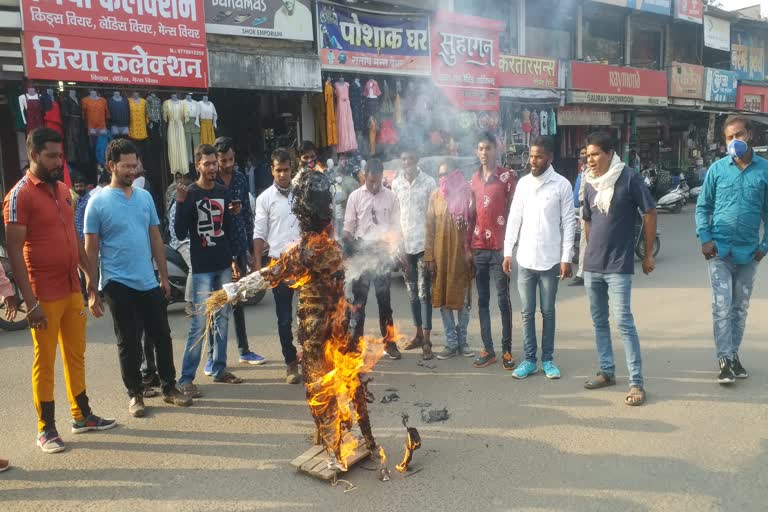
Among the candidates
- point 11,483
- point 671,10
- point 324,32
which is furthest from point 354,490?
point 671,10

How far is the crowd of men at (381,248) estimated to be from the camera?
3.90 metres

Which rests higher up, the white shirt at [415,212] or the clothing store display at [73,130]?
the clothing store display at [73,130]

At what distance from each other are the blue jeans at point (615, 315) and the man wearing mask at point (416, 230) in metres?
1.61

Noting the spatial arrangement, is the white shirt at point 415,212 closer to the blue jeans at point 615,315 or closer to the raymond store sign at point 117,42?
the blue jeans at point 615,315

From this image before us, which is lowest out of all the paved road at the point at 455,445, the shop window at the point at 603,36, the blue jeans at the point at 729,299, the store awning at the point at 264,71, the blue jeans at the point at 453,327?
the paved road at the point at 455,445

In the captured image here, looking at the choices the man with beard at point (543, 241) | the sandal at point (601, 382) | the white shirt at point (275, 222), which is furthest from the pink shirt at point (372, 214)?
the sandal at point (601, 382)

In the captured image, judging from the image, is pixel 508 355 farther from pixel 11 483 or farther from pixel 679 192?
pixel 679 192

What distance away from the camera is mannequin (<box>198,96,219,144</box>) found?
415 inches

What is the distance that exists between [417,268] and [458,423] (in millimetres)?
1995

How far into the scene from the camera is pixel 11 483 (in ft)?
11.4

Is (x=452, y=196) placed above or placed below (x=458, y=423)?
above

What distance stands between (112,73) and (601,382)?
8.51 metres

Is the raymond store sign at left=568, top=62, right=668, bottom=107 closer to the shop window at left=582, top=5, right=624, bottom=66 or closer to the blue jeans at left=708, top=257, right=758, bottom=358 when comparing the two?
the shop window at left=582, top=5, right=624, bottom=66

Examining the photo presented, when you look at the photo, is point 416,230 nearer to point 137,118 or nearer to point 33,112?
point 137,118
